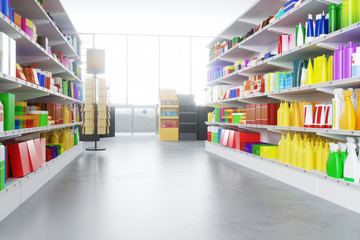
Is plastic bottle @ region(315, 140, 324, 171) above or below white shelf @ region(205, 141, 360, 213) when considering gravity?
above

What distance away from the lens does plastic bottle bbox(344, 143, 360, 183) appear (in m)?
2.56

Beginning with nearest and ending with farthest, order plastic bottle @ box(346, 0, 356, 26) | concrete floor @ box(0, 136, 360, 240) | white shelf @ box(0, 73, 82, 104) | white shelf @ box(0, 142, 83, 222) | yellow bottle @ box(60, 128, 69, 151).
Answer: concrete floor @ box(0, 136, 360, 240) → white shelf @ box(0, 142, 83, 222) → plastic bottle @ box(346, 0, 356, 26) → white shelf @ box(0, 73, 82, 104) → yellow bottle @ box(60, 128, 69, 151)

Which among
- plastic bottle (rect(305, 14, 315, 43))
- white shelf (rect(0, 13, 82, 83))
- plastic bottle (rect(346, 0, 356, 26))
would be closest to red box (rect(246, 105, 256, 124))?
plastic bottle (rect(305, 14, 315, 43))

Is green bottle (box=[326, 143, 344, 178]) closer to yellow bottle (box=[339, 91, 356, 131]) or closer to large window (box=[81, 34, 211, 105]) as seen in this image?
yellow bottle (box=[339, 91, 356, 131])

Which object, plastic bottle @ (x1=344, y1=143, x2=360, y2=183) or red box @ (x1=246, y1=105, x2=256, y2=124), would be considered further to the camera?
red box @ (x1=246, y1=105, x2=256, y2=124)

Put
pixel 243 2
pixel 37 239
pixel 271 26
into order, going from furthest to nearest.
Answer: pixel 243 2 → pixel 271 26 → pixel 37 239

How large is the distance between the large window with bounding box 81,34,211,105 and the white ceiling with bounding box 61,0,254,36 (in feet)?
1.39

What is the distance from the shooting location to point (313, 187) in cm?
310

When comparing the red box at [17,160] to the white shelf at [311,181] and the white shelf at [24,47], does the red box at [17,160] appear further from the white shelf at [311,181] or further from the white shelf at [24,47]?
the white shelf at [311,181]

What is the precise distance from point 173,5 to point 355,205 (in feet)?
26.3

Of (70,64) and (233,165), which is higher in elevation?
(70,64)

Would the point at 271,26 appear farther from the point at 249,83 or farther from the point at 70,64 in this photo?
the point at 70,64

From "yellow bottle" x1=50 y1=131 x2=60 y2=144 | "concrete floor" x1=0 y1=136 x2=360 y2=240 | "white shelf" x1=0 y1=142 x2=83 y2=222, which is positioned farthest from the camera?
"yellow bottle" x1=50 y1=131 x2=60 y2=144

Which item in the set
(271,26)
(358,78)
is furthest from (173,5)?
(358,78)
